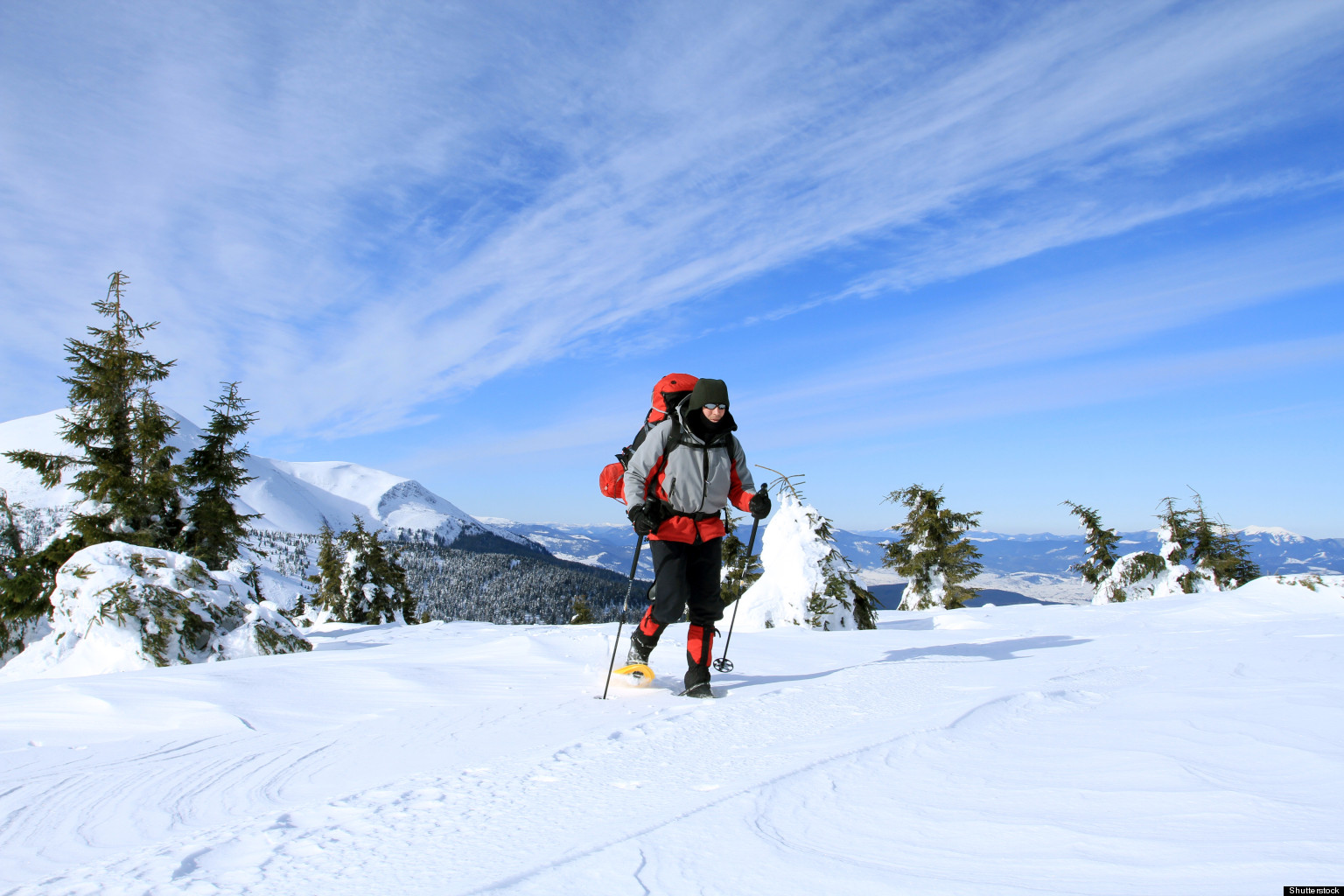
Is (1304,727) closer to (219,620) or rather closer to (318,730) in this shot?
(318,730)

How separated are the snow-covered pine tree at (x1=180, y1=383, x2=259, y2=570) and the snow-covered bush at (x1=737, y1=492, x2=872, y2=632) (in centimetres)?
1351

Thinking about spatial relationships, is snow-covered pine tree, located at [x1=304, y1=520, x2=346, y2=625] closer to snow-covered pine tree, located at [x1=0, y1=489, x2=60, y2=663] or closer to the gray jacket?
snow-covered pine tree, located at [x1=0, y1=489, x2=60, y2=663]

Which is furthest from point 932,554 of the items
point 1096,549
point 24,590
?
point 24,590

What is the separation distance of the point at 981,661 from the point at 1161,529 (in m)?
27.9

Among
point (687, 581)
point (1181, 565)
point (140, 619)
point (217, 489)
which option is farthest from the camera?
point (1181, 565)

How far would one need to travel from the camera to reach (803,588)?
484 inches

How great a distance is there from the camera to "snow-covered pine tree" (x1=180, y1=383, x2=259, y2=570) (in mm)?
17562

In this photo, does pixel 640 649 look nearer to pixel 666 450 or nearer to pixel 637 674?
pixel 637 674

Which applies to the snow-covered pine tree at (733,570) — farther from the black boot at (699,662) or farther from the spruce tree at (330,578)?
the spruce tree at (330,578)

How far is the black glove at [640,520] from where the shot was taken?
450cm

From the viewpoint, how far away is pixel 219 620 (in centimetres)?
891

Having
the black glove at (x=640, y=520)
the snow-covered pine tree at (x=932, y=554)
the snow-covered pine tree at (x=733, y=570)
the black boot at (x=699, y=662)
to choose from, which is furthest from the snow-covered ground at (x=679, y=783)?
the snow-covered pine tree at (x=932, y=554)

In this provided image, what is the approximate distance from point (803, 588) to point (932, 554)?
17.8 meters

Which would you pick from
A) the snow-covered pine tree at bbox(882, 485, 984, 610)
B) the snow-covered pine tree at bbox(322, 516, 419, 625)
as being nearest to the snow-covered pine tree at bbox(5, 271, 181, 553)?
the snow-covered pine tree at bbox(322, 516, 419, 625)
